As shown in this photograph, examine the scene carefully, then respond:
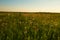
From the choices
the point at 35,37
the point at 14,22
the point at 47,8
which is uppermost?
the point at 47,8

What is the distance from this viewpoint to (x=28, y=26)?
1.15 metres

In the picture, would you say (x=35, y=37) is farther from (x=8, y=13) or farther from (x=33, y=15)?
(x=8, y=13)

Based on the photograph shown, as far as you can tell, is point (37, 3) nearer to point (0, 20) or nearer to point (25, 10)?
point (25, 10)

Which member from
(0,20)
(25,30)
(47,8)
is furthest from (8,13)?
(47,8)

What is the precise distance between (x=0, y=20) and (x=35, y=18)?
28cm

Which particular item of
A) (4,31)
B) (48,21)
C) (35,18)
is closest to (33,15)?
(35,18)

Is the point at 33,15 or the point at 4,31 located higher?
the point at 33,15

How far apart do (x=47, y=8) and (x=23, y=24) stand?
244 mm

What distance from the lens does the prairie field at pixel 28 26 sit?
3.71ft

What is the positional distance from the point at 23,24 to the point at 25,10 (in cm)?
12

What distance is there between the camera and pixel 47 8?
1214mm

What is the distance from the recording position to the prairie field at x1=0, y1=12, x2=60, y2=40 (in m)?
1.13

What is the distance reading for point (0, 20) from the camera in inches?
45.4

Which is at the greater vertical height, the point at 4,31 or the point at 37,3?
the point at 37,3
